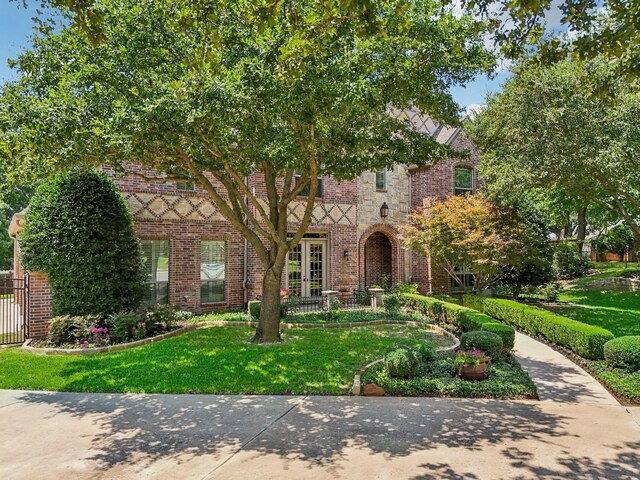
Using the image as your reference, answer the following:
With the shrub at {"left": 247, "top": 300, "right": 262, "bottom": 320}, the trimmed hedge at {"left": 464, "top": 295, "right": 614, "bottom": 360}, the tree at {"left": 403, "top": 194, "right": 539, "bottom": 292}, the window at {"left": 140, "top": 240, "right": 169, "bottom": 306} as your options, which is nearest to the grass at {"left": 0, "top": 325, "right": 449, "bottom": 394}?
the shrub at {"left": 247, "top": 300, "right": 262, "bottom": 320}

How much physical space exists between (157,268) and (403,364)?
9245 mm

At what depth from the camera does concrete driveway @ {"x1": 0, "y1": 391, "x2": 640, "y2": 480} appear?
4.23m

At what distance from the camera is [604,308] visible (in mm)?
15023

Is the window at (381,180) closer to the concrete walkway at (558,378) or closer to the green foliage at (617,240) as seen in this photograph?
the concrete walkway at (558,378)

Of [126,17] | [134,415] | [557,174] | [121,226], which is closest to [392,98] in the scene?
[126,17]

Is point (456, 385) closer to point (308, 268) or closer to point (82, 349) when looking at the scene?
point (82, 349)

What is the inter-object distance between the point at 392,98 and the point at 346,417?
19.0ft

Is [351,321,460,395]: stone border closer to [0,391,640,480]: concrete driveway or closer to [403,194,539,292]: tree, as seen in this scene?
[0,391,640,480]: concrete driveway

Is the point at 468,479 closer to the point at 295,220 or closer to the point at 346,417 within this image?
the point at 346,417

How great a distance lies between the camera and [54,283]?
1049cm

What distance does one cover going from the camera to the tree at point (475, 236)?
533 inches

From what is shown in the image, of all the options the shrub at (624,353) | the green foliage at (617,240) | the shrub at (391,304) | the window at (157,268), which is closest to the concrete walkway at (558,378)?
the shrub at (624,353)

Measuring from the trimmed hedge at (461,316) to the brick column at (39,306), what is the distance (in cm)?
1077

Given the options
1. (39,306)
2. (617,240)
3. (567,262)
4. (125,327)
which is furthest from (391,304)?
(617,240)
